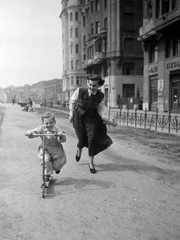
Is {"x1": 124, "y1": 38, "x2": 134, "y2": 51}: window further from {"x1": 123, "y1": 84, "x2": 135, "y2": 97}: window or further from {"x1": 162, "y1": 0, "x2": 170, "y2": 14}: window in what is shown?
{"x1": 162, "y1": 0, "x2": 170, "y2": 14}: window

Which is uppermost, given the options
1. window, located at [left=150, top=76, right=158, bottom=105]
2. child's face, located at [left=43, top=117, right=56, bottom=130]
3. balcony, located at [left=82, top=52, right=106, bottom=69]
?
balcony, located at [left=82, top=52, right=106, bottom=69]

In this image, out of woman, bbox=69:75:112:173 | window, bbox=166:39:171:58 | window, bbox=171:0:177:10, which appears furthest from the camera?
window, bbox=166:39:171:58

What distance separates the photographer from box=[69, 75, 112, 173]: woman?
17.6 ft

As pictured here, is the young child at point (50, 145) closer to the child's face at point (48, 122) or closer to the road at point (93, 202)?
the child's face at point (48, 122)

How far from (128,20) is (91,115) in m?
37.9

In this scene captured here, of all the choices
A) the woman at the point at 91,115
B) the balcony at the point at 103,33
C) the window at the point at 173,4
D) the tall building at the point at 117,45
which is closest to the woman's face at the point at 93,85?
the woman at the point at 91,115

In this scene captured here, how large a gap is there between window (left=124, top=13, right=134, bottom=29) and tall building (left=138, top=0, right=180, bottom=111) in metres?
10.1

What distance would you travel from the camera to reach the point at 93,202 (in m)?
3.77

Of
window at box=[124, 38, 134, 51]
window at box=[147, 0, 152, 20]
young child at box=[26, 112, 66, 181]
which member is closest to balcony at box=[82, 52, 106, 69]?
window at box=[124, 38, 134, 51]

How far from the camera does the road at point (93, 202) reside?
115 inches

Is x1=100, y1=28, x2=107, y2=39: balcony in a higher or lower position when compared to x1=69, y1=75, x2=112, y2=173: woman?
higher

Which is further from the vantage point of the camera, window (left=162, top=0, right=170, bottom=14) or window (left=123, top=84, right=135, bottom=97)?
window (left=123, top=84, right=135, bottom=97)

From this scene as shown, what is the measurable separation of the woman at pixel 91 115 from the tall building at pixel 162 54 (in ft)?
65.5

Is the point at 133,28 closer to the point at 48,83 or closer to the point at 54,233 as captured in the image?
the point at 54,233
